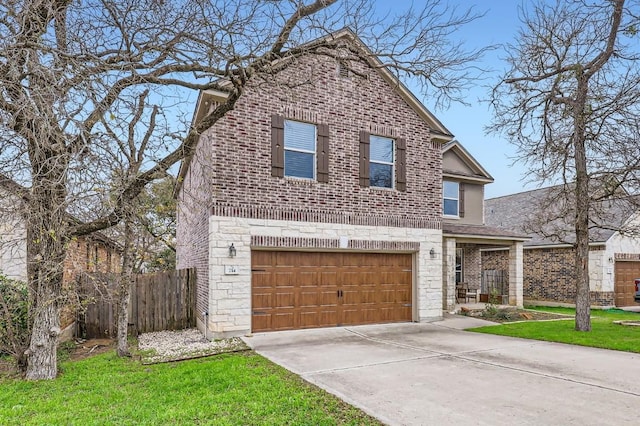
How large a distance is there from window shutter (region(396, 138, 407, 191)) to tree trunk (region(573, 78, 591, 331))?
15.0 feet

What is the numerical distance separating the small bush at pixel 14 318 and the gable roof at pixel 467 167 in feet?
46.4

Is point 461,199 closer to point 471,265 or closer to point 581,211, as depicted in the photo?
point 471,265

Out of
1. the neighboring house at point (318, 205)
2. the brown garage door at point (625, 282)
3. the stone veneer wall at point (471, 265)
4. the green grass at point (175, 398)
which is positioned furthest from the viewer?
the stone veneer wall at point (471, 265)

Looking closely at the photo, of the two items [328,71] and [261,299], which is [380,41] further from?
[261,299]

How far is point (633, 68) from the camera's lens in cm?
1069

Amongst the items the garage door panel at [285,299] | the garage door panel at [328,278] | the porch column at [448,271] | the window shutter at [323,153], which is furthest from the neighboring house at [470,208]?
the garage door panel at [285,299]

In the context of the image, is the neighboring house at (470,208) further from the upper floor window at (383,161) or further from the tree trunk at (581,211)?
the tree trunk at (581,211)

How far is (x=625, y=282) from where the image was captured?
1983 centimetres

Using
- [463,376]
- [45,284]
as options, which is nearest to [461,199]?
[463,376]

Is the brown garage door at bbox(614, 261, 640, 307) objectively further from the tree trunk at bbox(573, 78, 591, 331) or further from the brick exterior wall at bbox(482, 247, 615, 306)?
the tree trunk at bbox(573, 78, 591, 331)

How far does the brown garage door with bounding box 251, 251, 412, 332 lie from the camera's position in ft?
35.2

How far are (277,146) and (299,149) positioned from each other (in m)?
0.70

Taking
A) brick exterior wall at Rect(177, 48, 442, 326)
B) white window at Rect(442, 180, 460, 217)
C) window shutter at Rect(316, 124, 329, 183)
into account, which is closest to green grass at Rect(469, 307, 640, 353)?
brick exterior wall at Rect(177, 48, 442, 326)

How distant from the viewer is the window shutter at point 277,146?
35.4 feet
